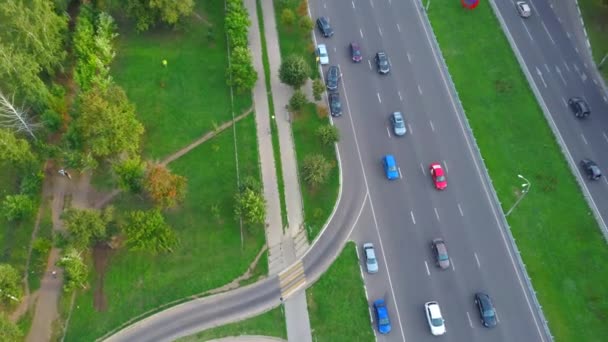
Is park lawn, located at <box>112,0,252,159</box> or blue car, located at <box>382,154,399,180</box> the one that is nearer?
blue car, located at <box>382,154,399,180</box>

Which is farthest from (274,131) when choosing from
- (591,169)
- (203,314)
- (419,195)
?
(591,169)

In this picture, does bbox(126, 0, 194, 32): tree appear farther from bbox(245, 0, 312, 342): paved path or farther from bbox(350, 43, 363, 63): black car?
bbox(350, 43, 363, 63): black car

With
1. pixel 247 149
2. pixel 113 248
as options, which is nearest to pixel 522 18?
pixel 247 149

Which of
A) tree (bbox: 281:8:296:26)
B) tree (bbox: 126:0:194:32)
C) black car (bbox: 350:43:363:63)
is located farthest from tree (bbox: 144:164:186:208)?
black car (bbox: 350:43:363:63)

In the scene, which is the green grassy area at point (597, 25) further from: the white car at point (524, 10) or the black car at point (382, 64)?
the black car at point (382, 64)

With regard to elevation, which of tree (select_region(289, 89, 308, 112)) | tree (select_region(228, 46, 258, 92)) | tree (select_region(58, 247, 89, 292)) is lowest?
tree (select_region(58, 247, 89, 292))

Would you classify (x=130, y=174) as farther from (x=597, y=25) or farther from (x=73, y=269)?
(x=597, y=25)

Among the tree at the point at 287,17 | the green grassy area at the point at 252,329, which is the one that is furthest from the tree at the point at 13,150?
the tree at the point at 287,17
